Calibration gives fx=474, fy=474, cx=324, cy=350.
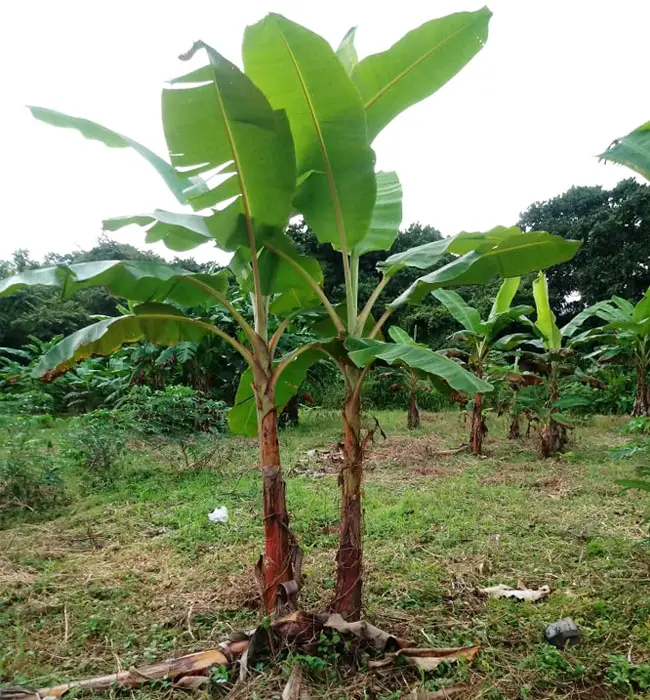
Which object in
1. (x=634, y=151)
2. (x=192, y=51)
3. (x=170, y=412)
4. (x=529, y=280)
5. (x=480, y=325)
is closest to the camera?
(x=192, y=51)

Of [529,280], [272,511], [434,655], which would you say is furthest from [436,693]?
[529,280]

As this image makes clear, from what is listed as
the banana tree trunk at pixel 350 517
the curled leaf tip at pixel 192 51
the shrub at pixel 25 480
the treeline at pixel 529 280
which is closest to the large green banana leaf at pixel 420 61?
the curled leaf tip at pixel 192 51

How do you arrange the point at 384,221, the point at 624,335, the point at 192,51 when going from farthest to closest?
the point at 624,335 → the point at 384,221 → the point at 192,51

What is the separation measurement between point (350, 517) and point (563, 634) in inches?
41.0

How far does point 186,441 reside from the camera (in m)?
5.76

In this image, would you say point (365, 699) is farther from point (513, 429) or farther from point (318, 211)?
point (513, 429)

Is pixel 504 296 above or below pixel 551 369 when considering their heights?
above

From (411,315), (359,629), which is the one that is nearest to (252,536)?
(359,629)

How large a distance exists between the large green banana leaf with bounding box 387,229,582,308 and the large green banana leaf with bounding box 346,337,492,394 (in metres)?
0.32

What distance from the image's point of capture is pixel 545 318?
19.9 ft

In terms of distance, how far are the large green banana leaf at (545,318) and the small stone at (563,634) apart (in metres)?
4.53

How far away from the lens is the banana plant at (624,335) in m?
6.63

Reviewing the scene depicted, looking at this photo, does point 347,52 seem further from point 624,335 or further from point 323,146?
point 624,335

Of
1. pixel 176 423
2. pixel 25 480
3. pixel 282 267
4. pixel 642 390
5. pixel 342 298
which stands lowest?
pixel 25 480
